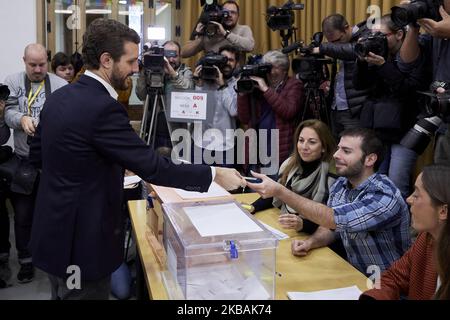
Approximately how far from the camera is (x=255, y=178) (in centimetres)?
216

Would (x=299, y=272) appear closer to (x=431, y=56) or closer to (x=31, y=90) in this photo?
(x=431, y=56)

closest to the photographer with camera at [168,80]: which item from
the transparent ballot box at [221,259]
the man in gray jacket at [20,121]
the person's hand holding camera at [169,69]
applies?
the person's hand holding camera at [169,69]

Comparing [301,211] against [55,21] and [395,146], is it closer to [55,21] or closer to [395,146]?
[395,146]

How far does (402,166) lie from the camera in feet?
8.59

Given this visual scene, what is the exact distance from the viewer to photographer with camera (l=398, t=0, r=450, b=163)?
2230 mm

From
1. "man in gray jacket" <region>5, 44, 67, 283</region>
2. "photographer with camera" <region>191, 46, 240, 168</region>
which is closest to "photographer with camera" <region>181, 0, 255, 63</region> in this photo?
"photographer with camera" <region>191, 46, 240, 168</region>

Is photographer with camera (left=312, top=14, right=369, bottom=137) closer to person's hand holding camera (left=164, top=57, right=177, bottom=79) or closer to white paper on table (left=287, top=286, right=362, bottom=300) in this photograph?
person's hand holding camera (left=164, top=57, right=177, bottom=79)

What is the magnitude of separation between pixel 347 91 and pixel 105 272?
6.32 feet

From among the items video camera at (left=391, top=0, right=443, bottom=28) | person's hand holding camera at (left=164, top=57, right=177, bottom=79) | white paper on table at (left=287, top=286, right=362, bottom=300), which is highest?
video camera at (left=391, top=0, right=443, bottom=28)

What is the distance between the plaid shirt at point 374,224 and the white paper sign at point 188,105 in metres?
1.82

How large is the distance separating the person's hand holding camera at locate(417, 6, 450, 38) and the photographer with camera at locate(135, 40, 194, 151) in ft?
6.31

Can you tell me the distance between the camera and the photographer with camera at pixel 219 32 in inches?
152
